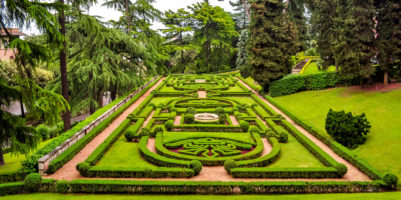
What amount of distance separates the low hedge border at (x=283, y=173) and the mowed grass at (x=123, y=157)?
432 centimetres

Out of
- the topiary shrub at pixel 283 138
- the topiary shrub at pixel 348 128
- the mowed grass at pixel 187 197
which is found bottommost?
the mowed grass at pixel 187 197

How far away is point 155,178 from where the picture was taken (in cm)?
1237

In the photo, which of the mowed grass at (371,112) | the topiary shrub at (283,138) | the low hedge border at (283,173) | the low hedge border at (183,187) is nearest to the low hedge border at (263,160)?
the low hedge border at (283,173)

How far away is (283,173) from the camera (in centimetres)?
1259

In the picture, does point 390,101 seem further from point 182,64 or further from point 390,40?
point 182,64

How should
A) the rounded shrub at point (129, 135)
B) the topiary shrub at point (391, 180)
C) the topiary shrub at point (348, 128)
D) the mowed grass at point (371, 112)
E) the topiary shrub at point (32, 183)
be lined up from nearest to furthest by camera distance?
1. the topiary shrub at point (32, 183)
2. the topiary shrub at point (391, 180)
3. the mowed grass at point (371, 112)
4. the topiary shrub at point (348, 128)
5. the rounded shrub at point (129, 135)

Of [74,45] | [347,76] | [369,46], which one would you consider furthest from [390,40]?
[74,45]

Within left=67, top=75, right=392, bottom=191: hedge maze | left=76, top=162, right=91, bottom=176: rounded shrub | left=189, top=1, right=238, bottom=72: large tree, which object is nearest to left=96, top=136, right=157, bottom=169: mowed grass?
left=67, top=75, right=392, bottom=191: hedge maze

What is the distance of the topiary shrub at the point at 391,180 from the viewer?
11.4m

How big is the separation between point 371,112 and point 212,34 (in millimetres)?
36677

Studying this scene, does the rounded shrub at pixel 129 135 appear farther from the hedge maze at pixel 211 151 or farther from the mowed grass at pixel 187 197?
the mowed grass at pixel 187 197

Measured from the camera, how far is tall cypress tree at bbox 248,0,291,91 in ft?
98.3

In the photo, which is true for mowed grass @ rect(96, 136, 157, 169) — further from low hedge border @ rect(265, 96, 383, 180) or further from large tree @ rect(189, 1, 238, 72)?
large tree @ rect(189, 1, 238, 72)

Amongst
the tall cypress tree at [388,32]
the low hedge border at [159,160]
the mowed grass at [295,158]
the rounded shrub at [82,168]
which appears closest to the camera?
the rounded shrub at [82,168]
